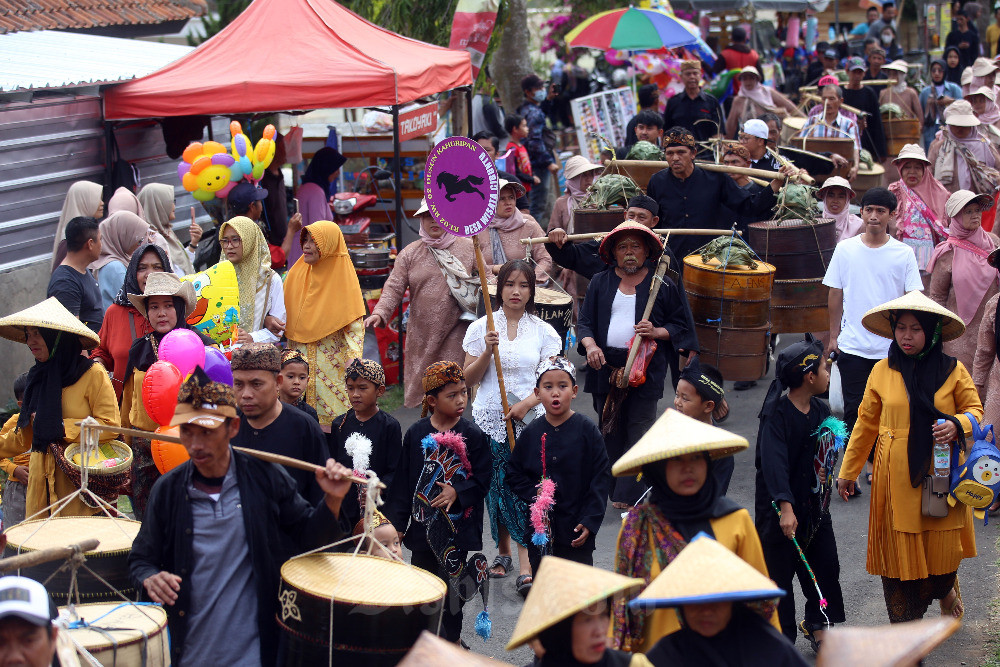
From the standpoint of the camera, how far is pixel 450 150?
6523 mm

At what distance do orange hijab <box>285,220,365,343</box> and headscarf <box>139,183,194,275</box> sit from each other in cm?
155

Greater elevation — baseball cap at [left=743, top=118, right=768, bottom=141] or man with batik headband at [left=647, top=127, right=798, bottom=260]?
baseball cap at [left=743, top=118, right=768, bottom=141]

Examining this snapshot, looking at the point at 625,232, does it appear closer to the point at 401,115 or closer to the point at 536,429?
the point at 536,429

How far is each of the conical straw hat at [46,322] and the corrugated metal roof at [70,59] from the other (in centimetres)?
490

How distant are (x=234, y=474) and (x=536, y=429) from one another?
6.72 ft

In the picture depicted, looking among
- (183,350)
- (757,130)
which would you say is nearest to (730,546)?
(183,350)

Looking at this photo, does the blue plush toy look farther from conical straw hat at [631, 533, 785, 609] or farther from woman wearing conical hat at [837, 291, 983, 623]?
conical straw hat at [631, 533, 785, 609]

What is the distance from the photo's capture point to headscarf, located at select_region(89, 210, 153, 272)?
317 inches

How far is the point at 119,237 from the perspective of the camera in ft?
26.5

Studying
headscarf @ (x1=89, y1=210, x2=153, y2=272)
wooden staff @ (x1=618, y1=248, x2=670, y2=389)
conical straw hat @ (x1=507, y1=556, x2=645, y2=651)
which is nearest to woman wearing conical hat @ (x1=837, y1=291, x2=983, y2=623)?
wooden staff @ (x1=618, y1=248, x2=670, y2=389)

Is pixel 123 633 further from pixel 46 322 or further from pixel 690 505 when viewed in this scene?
pixel 46 322

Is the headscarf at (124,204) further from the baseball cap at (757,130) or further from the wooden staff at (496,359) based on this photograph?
the baseball cap at (757,130)

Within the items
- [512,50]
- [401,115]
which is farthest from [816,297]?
[512,50]

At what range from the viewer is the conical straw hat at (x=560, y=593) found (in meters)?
3.04
